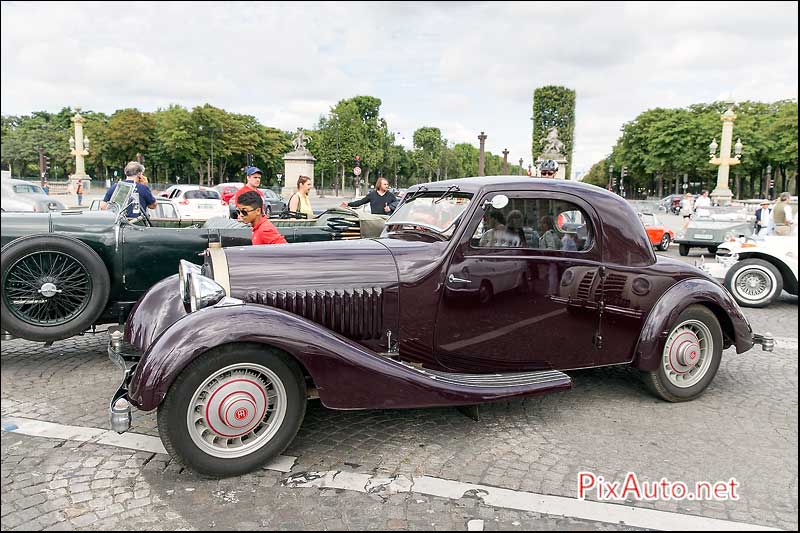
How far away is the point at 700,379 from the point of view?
15.8 feet

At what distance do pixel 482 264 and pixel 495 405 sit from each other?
1.30m

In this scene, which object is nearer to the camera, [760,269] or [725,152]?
[760,269]

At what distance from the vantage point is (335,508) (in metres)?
3.00

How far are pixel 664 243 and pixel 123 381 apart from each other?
713 inches

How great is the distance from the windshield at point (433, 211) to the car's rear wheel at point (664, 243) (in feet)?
51.5

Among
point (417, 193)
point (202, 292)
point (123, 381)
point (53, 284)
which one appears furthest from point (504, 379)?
point (53, 284)

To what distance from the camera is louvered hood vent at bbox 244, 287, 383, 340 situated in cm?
372

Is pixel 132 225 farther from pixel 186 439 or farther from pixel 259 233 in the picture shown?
pixel 186 439

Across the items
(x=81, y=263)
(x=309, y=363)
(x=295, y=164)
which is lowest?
(x=309, y=363)

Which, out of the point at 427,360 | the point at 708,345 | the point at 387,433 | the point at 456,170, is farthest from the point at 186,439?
the point at 456,170

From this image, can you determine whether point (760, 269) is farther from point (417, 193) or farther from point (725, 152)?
point (725, 152)

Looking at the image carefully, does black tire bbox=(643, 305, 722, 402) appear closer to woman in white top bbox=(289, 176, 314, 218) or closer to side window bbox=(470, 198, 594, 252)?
side window bbox=(470, 198, 594, 252)

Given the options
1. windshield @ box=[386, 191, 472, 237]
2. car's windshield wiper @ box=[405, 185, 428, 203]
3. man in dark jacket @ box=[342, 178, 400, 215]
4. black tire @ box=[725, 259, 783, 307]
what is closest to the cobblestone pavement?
windshield @ box=[386, 191, 472, 237]

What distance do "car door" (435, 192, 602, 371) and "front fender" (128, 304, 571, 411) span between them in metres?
0.43
